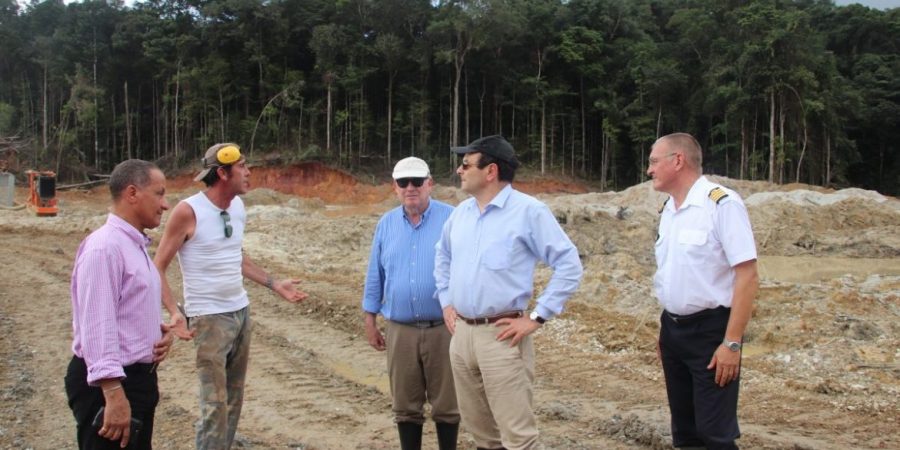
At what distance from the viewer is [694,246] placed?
3186 mm

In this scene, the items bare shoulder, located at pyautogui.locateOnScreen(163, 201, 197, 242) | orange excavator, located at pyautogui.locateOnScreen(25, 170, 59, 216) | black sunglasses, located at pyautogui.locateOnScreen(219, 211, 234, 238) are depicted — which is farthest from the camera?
orange excavator, located at pyautogui.locateOnScreen(25, 170, 59, 216)

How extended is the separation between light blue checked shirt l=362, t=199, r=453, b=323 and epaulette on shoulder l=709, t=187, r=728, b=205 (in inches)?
58.4

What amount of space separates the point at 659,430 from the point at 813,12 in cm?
5595

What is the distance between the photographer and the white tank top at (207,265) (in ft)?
12.0

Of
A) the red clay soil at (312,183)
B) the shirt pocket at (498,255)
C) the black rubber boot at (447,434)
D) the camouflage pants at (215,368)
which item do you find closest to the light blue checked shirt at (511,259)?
the shirt pocket at (498,255)

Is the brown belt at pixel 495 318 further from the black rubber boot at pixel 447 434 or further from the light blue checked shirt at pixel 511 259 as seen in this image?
the black rubber boot at pixel 447 434

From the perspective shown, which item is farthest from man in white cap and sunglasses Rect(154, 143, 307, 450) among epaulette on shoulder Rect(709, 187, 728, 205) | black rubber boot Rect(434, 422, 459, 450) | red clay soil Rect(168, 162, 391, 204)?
red clay soil Rect(168, 162, 391, 204)

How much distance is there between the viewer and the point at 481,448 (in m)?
3.41

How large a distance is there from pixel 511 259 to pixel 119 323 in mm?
1695

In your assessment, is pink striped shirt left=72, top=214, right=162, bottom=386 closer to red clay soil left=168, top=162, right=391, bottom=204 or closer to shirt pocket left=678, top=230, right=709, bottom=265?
shirt pocket left=678, top=230, right=709, bottom=265

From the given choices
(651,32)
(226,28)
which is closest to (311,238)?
(226,28)

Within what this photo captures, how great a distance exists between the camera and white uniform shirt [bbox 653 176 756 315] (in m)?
3.07

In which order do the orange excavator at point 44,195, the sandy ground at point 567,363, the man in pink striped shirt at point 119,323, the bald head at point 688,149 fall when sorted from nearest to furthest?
the man in pink striped shirt at point 119,323, the bald head at point 688,149, the sandy ground at point 567,363, the orange excavator at point 44,195

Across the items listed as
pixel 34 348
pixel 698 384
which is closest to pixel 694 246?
pixel 698 384
